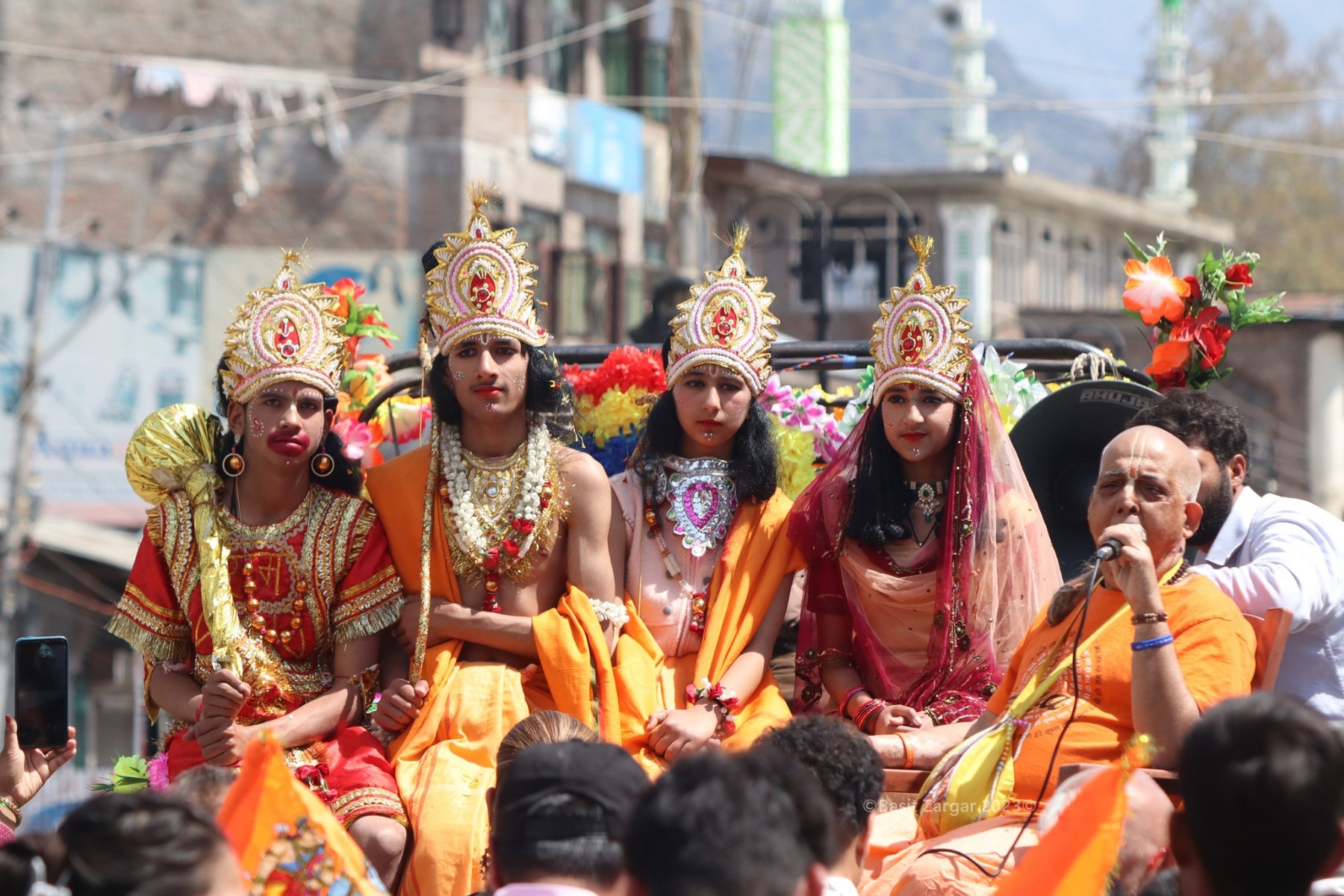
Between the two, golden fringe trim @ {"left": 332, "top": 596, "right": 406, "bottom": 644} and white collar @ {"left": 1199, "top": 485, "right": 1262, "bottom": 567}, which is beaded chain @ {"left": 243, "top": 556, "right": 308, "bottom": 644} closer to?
golden fringe trim @ {"left": 332, "top": 596, "right": 406, "bottom": 644}

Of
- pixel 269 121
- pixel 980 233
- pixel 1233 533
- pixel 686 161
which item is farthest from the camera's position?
pixel 980 233

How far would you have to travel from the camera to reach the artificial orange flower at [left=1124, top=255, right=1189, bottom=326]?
6.32 meters

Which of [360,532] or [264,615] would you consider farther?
[360,532]

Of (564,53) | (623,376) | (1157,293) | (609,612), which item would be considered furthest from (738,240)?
(564,53)

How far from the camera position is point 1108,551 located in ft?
14.1

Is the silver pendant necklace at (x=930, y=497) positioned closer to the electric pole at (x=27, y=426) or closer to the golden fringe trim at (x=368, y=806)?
the golden fringe trim at (x=368, y=806)

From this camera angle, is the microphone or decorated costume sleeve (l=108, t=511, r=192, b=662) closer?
the microphone

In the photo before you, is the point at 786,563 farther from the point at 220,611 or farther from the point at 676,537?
the point at 220,611

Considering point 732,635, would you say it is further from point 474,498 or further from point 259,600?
point 259,600

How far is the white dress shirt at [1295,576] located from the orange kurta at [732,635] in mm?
1380

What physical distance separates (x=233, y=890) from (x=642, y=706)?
96.7 inches

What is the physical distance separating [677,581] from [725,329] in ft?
2.83

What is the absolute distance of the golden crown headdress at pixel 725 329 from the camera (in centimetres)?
574

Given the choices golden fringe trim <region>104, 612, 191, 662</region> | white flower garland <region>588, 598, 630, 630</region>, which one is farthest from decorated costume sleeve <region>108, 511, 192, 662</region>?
white flower garland <region>588, 598, 630, 630</region>
